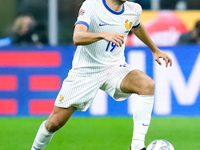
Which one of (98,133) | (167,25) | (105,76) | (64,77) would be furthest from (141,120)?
(167,25)


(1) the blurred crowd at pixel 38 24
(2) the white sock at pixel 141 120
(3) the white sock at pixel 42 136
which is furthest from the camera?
(1) the blurred crowd at pixel 38 24

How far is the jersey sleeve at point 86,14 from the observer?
5.26m

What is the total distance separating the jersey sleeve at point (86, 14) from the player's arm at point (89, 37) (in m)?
0.06

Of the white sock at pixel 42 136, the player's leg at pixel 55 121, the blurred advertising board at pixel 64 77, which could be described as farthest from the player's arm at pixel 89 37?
the blurred advertising board at pixel 64 77

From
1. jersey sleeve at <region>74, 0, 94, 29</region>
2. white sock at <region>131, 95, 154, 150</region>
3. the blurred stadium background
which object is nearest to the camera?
jersey sleeve at <region>74, 0, 94, 29</region>

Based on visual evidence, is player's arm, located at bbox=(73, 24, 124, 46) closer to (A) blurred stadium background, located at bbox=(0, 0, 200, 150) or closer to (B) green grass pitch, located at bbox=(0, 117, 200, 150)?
(B) green grass pitch, located at bbox=(0, 117, 200, 150)

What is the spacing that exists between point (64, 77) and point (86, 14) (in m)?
4.32

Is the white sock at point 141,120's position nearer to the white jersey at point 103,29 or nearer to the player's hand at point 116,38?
the white jersey at point 103,29

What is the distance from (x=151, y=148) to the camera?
5.36m

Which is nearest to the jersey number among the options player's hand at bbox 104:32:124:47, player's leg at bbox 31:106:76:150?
player's leg at bbox 31:106:76:150

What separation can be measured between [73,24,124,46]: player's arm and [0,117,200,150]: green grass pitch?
200cm

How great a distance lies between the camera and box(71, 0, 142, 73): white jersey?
553 cm

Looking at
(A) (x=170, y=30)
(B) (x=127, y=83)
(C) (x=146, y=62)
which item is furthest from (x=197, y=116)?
(B) (x=127, y=83)

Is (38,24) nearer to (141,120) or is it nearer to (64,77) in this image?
(64,77)
